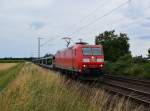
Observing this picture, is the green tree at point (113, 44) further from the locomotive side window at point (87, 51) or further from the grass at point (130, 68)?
the locomotive side window at point (87, 51)

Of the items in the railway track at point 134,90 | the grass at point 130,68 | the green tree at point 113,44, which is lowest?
the railway track at point 134,90

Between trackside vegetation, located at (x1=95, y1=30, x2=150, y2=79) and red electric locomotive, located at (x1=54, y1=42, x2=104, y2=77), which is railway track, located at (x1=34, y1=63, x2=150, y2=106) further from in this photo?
trackside vegetation, located at (x1=95, y1=30, x2=150, y2=79)

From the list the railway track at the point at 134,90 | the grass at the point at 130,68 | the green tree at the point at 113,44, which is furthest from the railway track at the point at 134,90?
the green tree at the point at 113,44

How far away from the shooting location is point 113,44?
62.2 m

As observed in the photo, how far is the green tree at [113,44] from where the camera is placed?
201 feet

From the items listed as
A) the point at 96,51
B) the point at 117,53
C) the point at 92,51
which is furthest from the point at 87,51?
the point at 117,53

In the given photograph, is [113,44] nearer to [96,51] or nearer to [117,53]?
[117,53]

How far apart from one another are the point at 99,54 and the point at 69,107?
819 inches

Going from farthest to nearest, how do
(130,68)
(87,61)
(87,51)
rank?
1. (130,68)
2. (87,51)
3. (87,61)

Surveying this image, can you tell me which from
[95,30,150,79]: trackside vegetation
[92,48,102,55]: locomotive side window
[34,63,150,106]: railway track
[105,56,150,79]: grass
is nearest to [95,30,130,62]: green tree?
[95,30,150,79]: trackside vegetation

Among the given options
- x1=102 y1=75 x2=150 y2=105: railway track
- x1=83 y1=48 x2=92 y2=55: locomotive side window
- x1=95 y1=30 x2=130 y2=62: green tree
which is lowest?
x1=102 y1=75 x2=150 y2=105: railway track

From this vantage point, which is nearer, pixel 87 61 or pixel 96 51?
pixel 87 61

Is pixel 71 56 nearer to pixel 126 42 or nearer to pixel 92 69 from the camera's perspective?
pixel 92 69

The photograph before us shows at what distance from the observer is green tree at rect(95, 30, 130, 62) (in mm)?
61406
